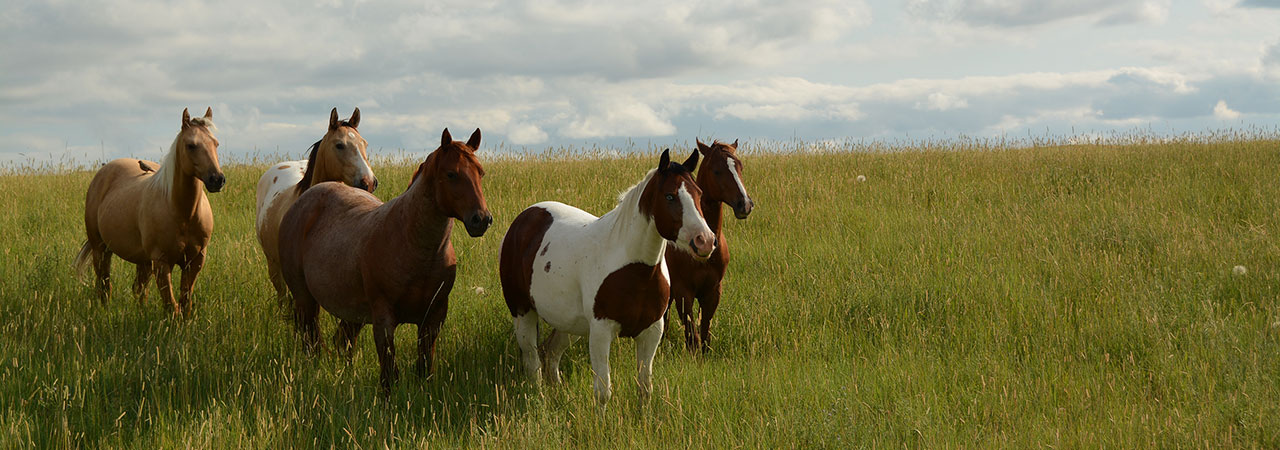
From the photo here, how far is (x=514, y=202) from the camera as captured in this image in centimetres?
1177

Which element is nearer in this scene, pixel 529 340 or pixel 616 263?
pixel 616 263

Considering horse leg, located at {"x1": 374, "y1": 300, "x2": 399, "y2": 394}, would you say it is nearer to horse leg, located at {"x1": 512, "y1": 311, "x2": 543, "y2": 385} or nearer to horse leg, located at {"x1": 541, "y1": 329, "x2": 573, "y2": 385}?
horse leg, located at {"x1": 512, "y1": 311, "x2": 543, "y2": 385}

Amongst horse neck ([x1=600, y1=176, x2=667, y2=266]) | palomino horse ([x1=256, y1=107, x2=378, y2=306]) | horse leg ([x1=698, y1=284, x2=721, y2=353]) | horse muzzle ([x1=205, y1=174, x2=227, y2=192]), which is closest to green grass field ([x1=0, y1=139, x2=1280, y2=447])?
horse leg ([x1=698, y1=284, x2=721, y2=353])

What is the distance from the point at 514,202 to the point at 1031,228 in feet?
22.2

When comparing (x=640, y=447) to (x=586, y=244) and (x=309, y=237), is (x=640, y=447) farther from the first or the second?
(x=309, y=237)

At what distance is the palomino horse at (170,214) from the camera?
22.3 feet

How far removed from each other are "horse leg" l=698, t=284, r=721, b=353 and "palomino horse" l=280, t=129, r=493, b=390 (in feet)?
6.19

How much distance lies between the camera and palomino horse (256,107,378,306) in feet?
21.9

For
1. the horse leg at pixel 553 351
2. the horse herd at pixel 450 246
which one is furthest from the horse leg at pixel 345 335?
the horse leg at pixel 553 351

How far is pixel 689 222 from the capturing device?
403 centimetres

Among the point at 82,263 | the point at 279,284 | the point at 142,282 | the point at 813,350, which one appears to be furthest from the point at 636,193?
the point at 82,263

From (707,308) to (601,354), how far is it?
1688mm

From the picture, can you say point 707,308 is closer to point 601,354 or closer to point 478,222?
point 601,354

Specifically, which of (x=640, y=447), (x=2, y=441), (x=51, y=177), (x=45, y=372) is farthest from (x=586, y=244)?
(x=51, y=177)
